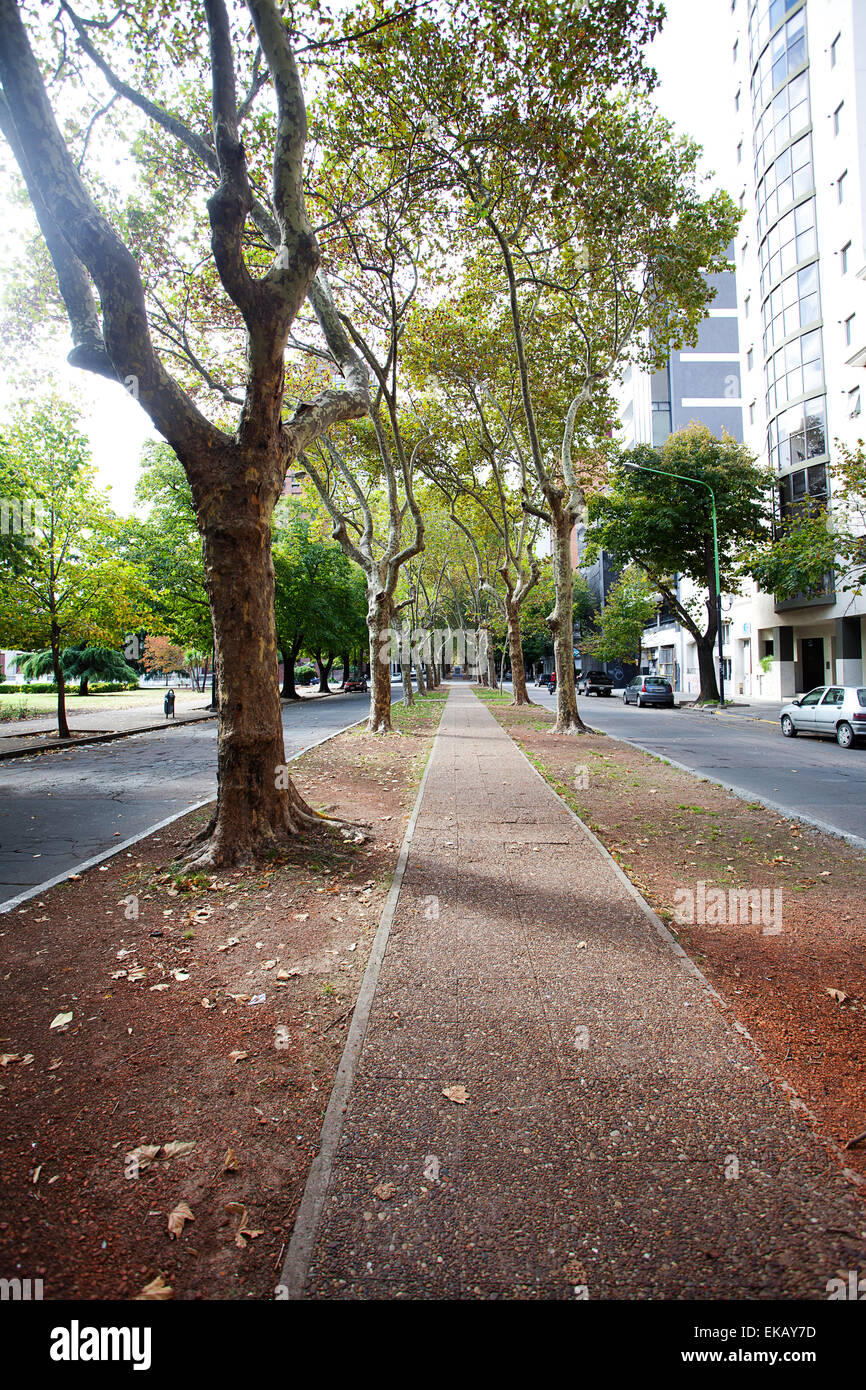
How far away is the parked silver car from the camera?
1573cm

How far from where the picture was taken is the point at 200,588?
1106 inches

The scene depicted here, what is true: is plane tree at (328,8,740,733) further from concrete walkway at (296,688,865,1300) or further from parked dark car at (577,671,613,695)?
parked dark car at (577,671,613,695)

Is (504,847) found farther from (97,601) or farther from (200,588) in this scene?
(200,588)

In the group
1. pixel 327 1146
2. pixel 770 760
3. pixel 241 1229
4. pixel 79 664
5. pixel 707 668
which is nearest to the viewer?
pixel 241 1229

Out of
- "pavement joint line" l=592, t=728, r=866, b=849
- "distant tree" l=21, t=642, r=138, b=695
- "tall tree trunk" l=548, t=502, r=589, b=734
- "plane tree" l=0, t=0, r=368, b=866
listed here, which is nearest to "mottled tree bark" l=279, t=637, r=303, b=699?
"distant tree" l=21, t=642, r=138, b=695

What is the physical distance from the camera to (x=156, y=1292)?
201 cm

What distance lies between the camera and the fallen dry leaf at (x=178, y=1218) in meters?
2.24

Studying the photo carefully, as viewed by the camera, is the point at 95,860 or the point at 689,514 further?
the point at 689,514

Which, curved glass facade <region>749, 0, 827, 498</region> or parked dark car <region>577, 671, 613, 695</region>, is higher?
curved glass facade <region>749, 0, 827, 498</region>

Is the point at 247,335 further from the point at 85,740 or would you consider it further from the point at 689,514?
the point at 689,514

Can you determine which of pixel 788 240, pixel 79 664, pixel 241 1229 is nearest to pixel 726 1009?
pixel 241 1229

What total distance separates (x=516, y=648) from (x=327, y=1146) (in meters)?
25.2

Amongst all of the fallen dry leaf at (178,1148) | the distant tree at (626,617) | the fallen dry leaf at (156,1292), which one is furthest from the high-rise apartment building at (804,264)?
the fallen dry leaf at (156,1292)

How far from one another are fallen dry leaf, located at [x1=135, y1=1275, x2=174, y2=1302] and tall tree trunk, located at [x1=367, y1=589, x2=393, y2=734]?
1517 centimetres
